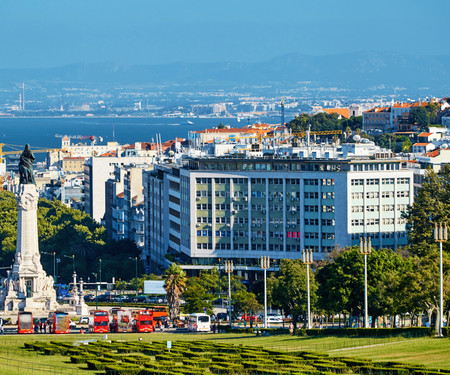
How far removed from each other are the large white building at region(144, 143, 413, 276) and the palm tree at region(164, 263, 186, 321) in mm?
24575

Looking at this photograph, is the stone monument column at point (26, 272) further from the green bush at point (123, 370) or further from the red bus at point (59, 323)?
the green bush at point (123, 370)

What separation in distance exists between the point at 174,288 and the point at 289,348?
3815cm

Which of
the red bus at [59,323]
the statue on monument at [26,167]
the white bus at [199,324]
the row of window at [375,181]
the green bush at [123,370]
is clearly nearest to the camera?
the green bush at [123,370]

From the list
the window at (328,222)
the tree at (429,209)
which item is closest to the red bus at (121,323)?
the tree at (429,209)

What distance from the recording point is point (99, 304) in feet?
444

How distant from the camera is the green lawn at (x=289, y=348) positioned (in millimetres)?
68688

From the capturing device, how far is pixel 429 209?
128 m

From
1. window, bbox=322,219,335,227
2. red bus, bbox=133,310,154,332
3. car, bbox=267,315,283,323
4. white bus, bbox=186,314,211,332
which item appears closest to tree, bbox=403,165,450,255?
window, bbox=322,219,335,227

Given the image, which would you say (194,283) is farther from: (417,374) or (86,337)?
(417,374)

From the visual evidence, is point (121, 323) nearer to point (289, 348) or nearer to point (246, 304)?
point (246, 304)

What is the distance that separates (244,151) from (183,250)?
15323 millimetres

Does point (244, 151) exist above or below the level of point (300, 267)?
above

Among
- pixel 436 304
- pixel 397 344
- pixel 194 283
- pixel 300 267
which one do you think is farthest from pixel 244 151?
pixel 397 344

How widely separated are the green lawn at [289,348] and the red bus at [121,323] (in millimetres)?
6375
